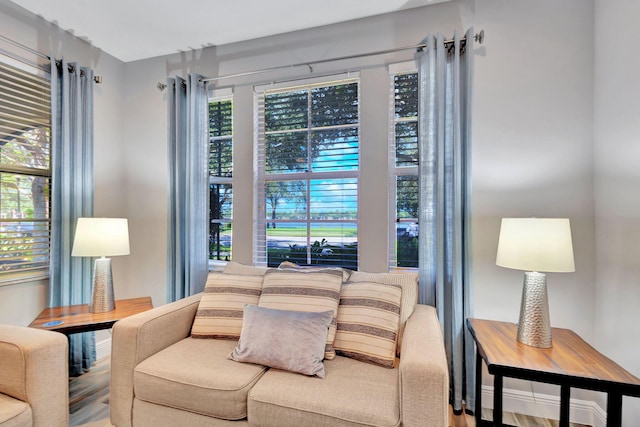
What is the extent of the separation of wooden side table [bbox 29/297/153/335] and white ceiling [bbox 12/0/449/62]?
6.63ft

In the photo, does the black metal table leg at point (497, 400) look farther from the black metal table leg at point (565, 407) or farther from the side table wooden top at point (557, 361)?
the black metal table leg at point (565, 407)

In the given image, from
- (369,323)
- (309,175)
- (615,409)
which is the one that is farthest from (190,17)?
(615,409)

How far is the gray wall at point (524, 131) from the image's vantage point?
5.22 ft

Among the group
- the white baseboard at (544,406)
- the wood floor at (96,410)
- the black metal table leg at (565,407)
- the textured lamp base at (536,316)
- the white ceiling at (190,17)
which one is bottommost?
the wood floor at (96,410)

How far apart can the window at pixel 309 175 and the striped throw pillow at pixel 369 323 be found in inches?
23.9

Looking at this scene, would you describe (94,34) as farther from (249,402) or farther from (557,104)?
(557,104)

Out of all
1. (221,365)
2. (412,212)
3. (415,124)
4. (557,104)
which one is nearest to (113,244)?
(221,365)

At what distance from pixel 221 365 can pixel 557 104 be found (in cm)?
235

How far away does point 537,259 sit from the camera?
1.42m

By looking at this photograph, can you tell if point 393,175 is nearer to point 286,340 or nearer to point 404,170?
point 404,170

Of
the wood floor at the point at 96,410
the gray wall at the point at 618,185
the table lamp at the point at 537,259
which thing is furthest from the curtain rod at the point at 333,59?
the wood floor at the point at 96,410

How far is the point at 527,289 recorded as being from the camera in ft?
4.91

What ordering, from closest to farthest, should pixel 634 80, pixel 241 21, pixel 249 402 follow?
pixel 249 402
pixel 634 80
pixel 241 21

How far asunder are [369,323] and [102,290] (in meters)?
1.73
